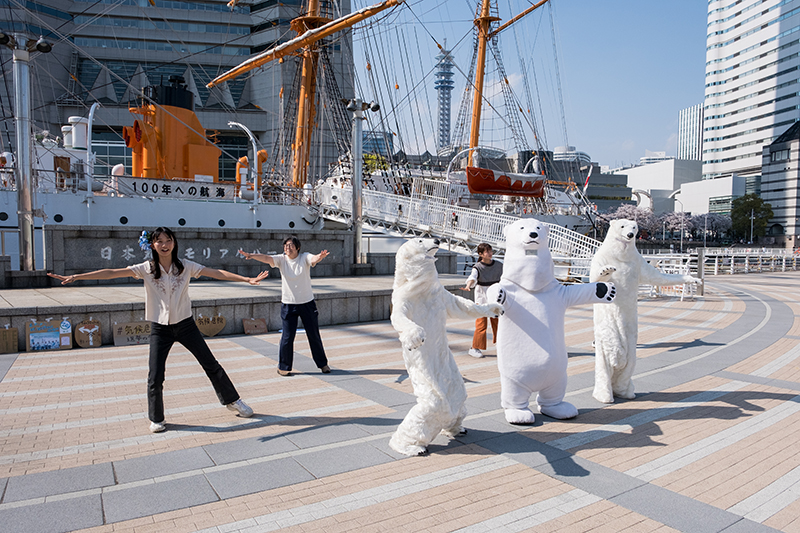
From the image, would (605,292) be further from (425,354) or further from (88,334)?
(88,334)

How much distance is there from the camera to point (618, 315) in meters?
5.54

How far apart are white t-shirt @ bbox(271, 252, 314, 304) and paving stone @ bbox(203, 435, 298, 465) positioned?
94.2 inches

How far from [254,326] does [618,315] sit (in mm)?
5979

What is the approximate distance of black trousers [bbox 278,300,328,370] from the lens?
6352mm

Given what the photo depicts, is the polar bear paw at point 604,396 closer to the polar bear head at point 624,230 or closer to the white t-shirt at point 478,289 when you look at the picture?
the polar bear head at point 624,230

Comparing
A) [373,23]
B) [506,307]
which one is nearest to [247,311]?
[506,307]

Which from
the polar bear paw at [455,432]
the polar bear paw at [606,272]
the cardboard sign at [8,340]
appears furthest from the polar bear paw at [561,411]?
the cardboard sign at [8,340]

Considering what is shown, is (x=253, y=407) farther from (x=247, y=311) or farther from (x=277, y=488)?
(x=247, y=311)

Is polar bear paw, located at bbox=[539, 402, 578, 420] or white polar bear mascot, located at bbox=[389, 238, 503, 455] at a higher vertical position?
white polar bear mascot, located at bbox=[389, 238, 503, 455]

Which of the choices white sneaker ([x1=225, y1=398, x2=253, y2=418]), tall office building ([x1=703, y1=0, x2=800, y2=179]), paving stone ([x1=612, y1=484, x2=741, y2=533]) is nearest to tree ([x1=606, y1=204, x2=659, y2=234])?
tall office building ([x1=703, y1=0, x2=800, y2=179])

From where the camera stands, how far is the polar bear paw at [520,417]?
4.66m

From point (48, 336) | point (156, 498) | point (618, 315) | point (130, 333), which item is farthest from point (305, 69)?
point (156, 498)

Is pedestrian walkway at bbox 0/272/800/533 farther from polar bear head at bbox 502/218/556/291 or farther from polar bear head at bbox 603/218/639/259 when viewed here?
polar bear head at bbox 603/218/639/259

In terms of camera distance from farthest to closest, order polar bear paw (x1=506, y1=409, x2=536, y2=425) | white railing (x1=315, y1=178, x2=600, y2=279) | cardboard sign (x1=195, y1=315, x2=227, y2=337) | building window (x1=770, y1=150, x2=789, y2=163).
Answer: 1. building window (x1=770, y1=150, x2=789, y2=163)
2. white railing (x1=315, y1=178, x2=600, y2=279)
3. cardboard sign (x1=195, y1=315, x2=227, y2=337)
4. polar bear paw (x1=506, y1=409, x2=536, y2=425)
